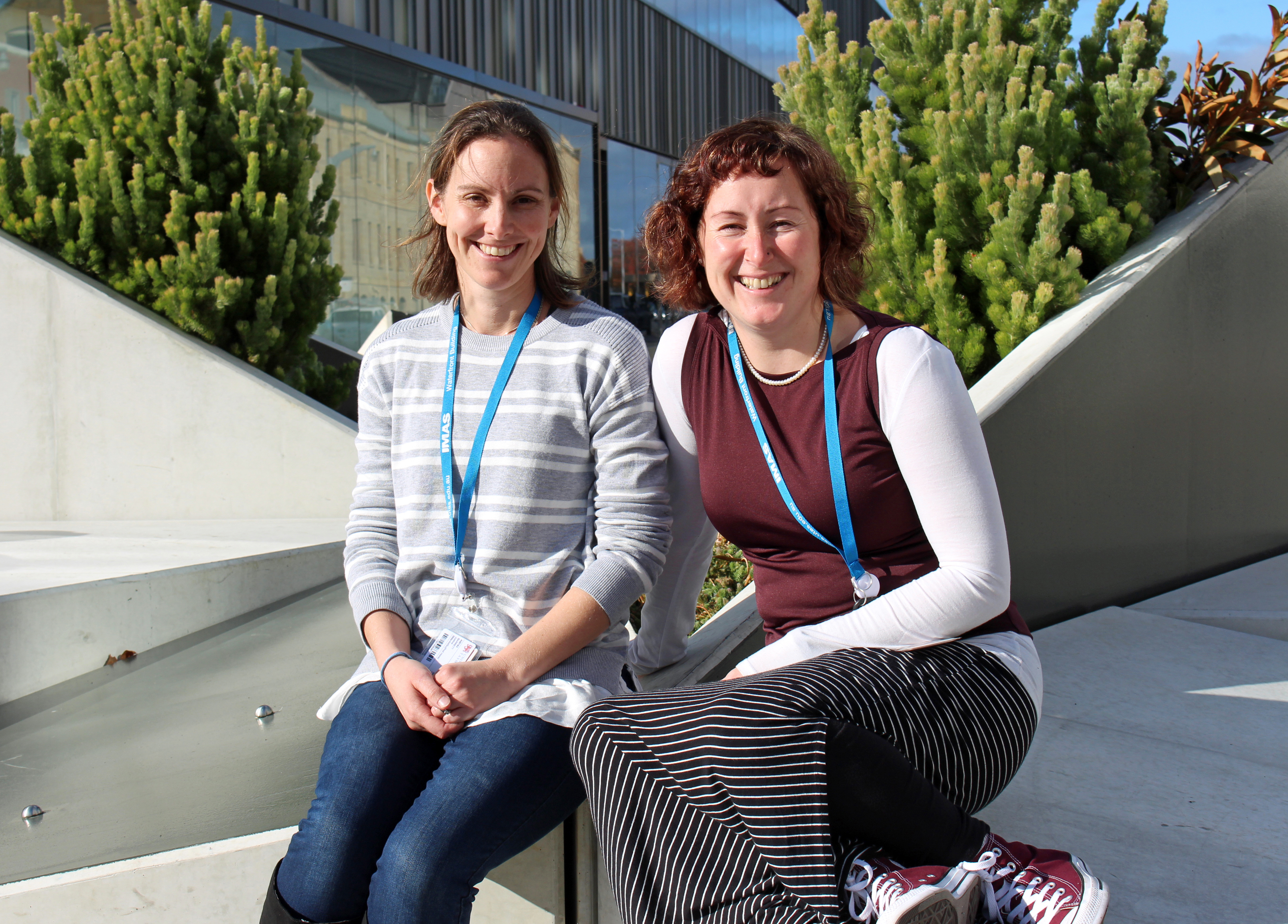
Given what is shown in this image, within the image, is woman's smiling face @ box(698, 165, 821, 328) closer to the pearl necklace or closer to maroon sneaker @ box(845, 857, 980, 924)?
the pearl necklace

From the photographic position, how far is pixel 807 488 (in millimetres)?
1849

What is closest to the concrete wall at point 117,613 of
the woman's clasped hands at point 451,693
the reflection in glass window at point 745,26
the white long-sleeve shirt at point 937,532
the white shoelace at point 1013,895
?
the woman's clasped hands at point 451,693

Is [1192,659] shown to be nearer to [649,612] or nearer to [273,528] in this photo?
[649,612]

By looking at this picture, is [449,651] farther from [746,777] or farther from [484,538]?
[746,777]

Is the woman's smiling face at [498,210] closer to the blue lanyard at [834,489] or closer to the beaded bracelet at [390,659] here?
the blue lanyard at [834,489]

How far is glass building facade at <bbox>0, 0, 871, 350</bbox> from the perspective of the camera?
514 inches

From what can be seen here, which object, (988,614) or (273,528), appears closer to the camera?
(988,614)

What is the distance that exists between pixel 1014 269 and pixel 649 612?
2.36 m

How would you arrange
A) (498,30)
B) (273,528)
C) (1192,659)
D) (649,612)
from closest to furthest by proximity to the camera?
(649,612)
(1192,659)
(273,528)
(498,30)

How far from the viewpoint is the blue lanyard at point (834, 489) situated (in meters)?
1.82

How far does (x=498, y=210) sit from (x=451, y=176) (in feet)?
0.51

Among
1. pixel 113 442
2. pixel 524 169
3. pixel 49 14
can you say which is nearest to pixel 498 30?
pixel 49 14

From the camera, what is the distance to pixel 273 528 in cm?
484

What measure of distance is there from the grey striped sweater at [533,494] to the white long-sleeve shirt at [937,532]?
36cm
